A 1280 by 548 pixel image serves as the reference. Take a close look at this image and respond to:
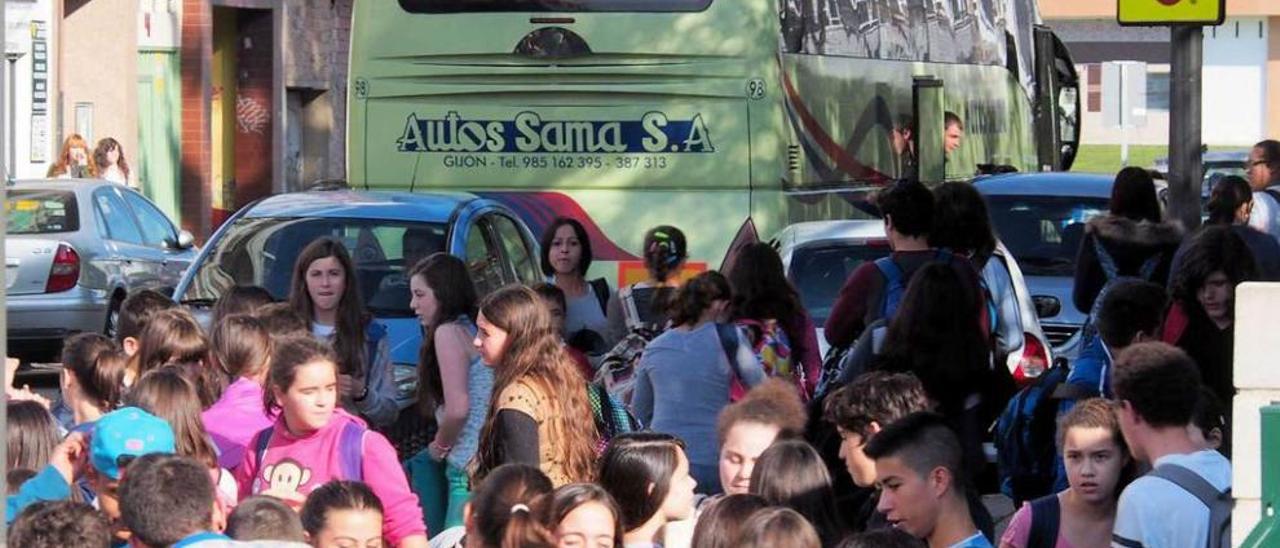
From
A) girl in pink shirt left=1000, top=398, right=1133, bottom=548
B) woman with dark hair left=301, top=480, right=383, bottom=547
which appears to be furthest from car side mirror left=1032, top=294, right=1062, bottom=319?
woman with dark hair left=301, top=480, right=383, bottom=547

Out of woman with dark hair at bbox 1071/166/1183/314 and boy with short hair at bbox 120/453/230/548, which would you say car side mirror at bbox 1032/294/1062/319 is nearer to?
woman with dark hair at bbox 1071/166/1183/314

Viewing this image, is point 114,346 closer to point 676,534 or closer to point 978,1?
point 676,534

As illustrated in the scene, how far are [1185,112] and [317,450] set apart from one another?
4419 mm

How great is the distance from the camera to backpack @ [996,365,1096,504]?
766cm

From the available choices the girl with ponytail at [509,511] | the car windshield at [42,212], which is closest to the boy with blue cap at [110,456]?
the girl with ponytail at [509,511]

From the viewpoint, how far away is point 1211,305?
7.81 meters

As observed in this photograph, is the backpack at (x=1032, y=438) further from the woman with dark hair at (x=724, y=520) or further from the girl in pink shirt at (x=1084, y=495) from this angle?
the woman with dark hair at (x=724, y=520)

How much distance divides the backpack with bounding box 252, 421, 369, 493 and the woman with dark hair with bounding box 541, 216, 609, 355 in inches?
160

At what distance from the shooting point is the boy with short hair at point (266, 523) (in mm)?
5492

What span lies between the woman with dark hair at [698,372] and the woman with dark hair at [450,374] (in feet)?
2.51

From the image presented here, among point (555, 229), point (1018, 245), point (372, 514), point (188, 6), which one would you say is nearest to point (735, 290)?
point (555, 229)

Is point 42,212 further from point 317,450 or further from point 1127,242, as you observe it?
point 317,450

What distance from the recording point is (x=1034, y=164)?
23500 mm

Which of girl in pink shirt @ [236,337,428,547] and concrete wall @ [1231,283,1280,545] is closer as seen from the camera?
concrete wall @ [1231,283,1280,545]
